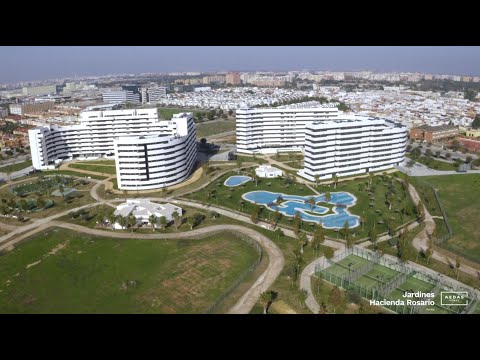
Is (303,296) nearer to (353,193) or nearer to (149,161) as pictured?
(353,193)

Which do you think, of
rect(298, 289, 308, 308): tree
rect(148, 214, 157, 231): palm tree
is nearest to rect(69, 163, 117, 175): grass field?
rect(148, 214, 157, 231): palm tree

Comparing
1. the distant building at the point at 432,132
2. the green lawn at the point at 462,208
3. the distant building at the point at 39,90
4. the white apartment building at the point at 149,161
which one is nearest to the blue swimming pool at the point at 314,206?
the green lawn at the point at 462,208

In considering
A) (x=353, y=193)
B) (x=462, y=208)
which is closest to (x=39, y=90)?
(x=353, y=193)

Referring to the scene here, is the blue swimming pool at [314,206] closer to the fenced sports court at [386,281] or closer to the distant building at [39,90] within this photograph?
the fenced sports court at [386,281]

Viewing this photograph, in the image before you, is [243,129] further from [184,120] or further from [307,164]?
[307,164]

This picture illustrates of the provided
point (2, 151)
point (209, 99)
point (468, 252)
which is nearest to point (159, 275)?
point (468, 252)

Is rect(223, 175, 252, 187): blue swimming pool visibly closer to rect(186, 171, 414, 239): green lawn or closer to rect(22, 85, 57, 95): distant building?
rect(186, 171, 414, 239): green lawn
